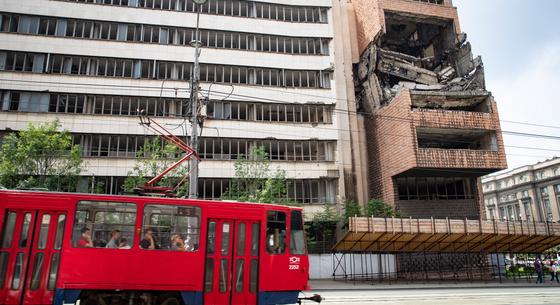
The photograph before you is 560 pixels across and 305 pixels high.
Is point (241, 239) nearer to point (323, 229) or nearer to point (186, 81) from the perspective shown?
point (323, 229)

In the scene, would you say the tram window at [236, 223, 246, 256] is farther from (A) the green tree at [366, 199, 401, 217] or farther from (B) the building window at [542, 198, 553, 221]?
(B) the building window at [542, 198, 553, 221]

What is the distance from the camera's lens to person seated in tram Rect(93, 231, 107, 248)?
31.6ft

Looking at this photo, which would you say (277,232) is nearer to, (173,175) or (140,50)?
(173,175)

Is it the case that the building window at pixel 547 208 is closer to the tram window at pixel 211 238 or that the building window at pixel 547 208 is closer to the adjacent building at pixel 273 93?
the adjacent building at pixel 273 93

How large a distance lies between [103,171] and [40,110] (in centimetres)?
678

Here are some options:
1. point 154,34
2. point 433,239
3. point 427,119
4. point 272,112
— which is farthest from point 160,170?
point 427,119

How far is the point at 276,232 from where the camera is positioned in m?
11.1

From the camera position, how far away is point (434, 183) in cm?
3631

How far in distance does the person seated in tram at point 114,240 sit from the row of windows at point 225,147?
65.6ft

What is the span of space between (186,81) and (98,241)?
24671 mm

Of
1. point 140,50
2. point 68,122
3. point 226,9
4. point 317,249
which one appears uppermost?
point 226,9

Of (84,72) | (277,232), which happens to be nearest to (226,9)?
(84,72)

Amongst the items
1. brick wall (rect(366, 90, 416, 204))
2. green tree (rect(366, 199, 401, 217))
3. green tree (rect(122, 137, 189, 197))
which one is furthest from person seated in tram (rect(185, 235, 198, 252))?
brick wall (rect(366, 90, 416, 204))

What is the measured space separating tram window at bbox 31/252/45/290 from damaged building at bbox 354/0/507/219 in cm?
2691
